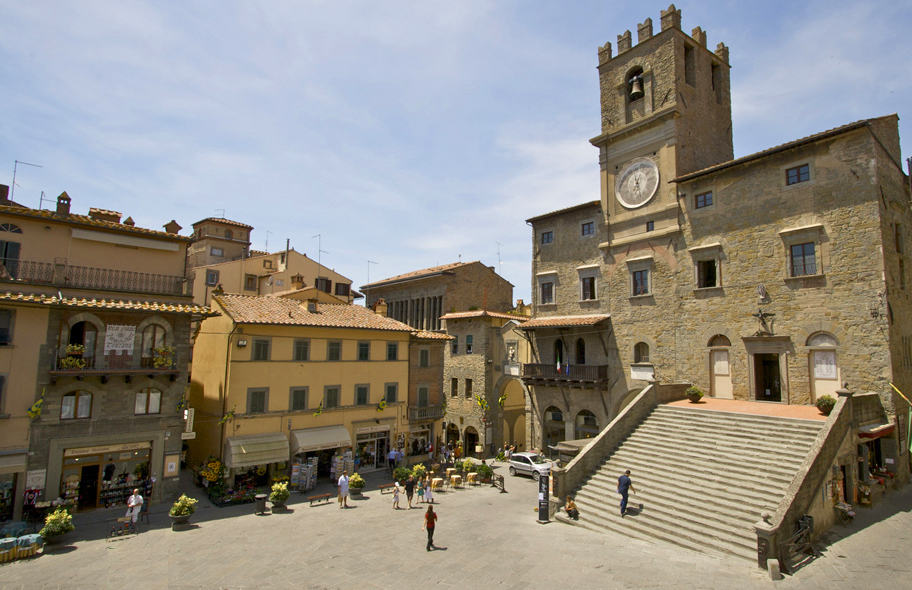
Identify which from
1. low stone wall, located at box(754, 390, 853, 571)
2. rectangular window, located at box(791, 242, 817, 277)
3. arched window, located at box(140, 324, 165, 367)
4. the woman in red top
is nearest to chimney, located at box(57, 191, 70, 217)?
arched window, located at box(140, 324, 165, 367)

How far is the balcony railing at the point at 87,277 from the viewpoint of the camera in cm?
1947

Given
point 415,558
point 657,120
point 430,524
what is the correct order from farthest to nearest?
1. point 657,120
2. point 430,524
3. point 415,558

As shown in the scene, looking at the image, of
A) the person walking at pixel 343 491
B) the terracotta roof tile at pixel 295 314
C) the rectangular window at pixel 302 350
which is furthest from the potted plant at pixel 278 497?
the terracotta roof tile at pixel 295 314

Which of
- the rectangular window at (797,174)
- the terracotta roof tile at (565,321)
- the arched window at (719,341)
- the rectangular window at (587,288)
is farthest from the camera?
the rectangular window at (587,288)

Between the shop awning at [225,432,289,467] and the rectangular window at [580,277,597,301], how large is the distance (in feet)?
63.9

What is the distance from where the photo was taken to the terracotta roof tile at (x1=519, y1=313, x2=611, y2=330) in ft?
98.3

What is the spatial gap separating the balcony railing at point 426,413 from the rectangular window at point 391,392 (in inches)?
54.9

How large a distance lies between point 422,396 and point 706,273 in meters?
18.3

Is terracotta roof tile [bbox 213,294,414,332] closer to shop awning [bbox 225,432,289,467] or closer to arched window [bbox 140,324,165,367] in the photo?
arched window [bbox 140,324,165,367]

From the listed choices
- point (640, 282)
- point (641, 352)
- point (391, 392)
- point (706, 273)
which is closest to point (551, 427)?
point (641, 352)

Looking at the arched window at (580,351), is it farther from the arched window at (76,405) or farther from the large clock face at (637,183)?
the arched window at (76,405)

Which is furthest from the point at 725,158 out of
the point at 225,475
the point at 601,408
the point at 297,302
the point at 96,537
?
the point at 96,537

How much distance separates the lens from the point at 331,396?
1103 inches

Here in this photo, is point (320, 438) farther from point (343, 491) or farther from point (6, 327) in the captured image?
point (6, 327)
